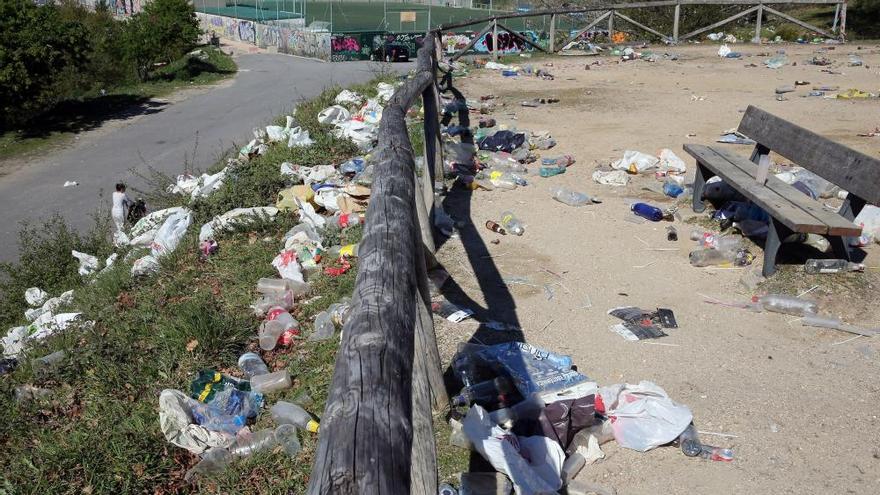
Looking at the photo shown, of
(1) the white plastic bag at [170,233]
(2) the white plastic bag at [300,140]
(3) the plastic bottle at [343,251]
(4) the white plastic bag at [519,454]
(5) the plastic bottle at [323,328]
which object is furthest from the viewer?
(2) the white plastic bag at [300,140]

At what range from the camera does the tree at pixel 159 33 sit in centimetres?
2450

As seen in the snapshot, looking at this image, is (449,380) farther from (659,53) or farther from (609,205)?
(659,53)

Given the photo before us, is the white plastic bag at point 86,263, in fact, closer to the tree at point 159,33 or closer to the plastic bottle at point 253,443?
the plastic bottle at point 253,443

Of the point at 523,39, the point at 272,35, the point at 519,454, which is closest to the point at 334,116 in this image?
the point at 519,454

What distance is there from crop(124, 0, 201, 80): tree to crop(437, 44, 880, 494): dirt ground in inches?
793

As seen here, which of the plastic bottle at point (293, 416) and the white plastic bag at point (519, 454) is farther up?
the white plastic bag at point (519, 454)

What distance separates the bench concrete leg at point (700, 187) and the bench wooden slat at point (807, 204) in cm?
22

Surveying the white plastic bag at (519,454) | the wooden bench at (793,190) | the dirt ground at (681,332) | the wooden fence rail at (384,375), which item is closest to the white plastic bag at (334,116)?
the dirt ground at (681,332)

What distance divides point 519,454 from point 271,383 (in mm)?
1519

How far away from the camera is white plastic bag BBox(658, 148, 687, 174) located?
769 centimetres

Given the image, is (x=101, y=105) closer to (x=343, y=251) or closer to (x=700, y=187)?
(x=343, y=251)

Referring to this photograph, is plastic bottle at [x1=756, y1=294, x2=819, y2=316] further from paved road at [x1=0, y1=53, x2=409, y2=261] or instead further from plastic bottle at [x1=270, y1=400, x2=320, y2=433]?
paved road at [x1=0, y1=53, x2=409, y2=261]

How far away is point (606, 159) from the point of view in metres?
8.33

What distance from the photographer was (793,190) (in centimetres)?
553
